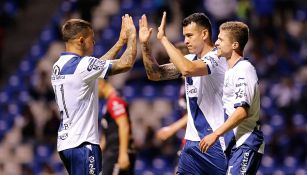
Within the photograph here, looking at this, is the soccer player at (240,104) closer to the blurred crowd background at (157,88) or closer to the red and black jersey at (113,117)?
the red and black jersey at (113,117)

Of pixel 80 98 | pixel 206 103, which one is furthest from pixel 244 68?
pixel 80 98

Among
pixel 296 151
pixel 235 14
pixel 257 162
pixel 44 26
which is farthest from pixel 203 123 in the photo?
pixel 44 26

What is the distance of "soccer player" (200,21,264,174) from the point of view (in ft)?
28.8

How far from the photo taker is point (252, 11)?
1884cm

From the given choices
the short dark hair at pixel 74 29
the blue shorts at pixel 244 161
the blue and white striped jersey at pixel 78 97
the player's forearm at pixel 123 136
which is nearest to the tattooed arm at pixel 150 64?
the blue and white striped jersey at pixel 78 97

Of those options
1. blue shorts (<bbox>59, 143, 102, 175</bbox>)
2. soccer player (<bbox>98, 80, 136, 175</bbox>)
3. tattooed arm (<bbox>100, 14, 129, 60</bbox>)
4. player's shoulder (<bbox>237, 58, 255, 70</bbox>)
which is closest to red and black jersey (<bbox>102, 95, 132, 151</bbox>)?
soccer player (<bbox>98, 80, 136, 175</bbox>)

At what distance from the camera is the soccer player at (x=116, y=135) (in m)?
11.8

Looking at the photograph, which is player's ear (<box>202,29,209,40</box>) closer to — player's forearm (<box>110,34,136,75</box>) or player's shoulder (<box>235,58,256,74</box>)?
player's shoulder (<box>235,58,256,74</box>)

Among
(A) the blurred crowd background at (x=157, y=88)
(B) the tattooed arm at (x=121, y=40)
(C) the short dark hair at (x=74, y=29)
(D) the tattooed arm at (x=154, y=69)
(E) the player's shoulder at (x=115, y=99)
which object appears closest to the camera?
(C) the short dark hair at (x=74, y=29)

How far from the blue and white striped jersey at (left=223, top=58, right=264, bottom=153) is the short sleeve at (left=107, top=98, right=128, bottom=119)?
2998 mm

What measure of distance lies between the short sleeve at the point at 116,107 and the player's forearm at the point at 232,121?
11.2 feet

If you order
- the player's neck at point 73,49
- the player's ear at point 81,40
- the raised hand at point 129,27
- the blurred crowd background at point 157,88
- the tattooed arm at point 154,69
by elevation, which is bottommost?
the blurred crowd background at point 157,88

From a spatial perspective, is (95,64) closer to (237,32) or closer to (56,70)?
(56,70)

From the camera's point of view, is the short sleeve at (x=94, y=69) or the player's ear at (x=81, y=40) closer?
the short sleeve at (x=94, y=69)
